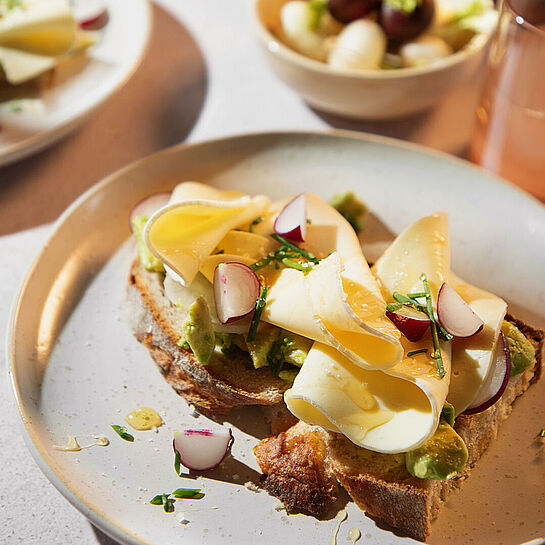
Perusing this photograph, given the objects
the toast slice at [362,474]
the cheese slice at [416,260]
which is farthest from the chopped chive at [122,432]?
the cheese slice at [416,260]

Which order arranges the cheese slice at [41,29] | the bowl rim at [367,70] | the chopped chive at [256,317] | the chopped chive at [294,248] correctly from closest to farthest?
the chopped chive at [256,317] → the chopped chive at [294,248] → the bowl rim at [367,70] → the cheese slice at [41,29]

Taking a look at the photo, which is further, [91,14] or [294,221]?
[91,14]

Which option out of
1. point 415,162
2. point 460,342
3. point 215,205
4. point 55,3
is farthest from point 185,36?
point 460,342

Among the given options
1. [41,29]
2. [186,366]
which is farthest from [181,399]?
[41,29]

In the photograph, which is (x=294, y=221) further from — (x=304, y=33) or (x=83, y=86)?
(x=83, y=86)

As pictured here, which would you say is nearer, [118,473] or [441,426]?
[441,426]

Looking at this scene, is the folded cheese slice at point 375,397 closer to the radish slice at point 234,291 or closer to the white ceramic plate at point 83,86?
the radish slice at point 234,291

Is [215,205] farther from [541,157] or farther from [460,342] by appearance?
[541,157]
